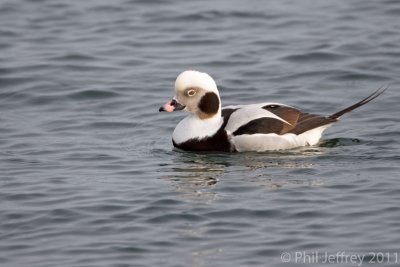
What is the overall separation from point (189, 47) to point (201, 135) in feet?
17.3

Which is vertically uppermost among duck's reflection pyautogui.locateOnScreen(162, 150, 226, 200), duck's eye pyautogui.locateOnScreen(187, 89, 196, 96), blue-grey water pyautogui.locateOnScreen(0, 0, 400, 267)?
duck's eye pyautogui.locateOnScreen(187, 89, 196, 96)

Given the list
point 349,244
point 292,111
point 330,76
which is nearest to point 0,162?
point 292,111

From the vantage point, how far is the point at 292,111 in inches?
491

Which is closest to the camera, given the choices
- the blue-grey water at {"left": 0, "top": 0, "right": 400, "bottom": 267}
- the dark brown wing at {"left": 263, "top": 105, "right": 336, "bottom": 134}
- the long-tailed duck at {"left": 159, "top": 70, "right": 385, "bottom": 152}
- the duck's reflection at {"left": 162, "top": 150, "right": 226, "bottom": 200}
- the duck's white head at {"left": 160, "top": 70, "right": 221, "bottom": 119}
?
the blue-grey water at {"left": 0, "top": 0, "right": 400, "bottom": 267}

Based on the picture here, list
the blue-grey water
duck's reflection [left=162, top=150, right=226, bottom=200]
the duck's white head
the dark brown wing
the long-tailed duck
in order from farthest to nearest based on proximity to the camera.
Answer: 1. the duck's white head
2. the dark brown wing
3. the long-tailed duck
4. duck's reflection [left=162, top=150, right=226, bottom=200]
5. the blue-grey water

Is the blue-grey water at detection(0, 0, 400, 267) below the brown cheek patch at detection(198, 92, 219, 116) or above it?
below

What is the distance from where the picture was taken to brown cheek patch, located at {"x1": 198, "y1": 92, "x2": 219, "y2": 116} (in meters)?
12.4

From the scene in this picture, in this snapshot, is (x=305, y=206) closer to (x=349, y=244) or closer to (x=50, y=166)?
(x=349, y=244)

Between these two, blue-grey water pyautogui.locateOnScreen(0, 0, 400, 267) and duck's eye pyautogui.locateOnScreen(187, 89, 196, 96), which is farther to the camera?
duck's eye pyautogui.locateOnScreen(187, 89, 196, 96)

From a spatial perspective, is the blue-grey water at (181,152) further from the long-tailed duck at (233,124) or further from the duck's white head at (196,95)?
the duck's white head at (196,95)

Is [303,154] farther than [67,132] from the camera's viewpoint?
No

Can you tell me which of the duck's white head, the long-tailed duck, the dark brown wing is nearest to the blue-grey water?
the long-tailed duck

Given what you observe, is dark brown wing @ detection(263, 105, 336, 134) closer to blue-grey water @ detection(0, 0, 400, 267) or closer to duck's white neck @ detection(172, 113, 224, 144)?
blue-grey water @ detection(0, 0, 400, 267)

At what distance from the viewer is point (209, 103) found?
1245 centimetres
